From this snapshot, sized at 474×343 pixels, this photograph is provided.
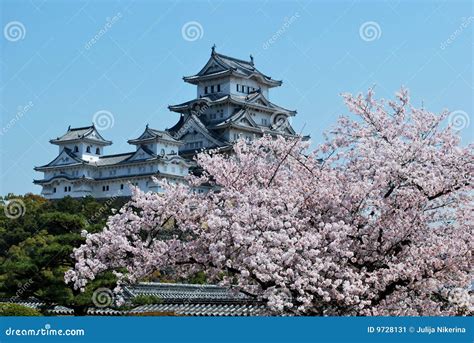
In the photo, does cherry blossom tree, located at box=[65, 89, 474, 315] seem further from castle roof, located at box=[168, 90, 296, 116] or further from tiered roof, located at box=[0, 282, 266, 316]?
castle roof, located at box=[168, 90, 296, 116]

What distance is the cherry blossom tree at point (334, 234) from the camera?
25.2ft

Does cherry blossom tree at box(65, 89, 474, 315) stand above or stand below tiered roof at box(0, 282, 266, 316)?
below

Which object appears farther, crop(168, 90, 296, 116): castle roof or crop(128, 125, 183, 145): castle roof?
crop(168, 90, 296, 116): castle roof

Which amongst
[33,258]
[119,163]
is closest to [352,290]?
[33,258]

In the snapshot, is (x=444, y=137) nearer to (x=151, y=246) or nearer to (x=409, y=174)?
(x=409, y=174)

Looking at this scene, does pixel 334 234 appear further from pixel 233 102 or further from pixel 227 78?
pixel 227 78

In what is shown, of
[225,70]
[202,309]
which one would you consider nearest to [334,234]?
[202,309]

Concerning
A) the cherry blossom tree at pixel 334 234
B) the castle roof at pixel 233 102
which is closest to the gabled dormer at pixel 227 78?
the castle roof at pixel 233 102

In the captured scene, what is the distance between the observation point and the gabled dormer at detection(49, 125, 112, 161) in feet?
166

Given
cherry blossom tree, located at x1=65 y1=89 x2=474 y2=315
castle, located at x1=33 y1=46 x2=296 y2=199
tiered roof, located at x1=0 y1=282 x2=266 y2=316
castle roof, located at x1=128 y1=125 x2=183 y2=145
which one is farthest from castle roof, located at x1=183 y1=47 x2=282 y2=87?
cherry blossom tree, located at x1=65 y1=89 x2=474 y2=315

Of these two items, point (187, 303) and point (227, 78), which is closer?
point (187, 303)

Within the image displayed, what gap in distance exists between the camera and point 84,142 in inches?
1989

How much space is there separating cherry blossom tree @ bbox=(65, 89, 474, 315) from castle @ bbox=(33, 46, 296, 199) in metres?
35.8

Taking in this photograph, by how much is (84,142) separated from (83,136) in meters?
0.47
